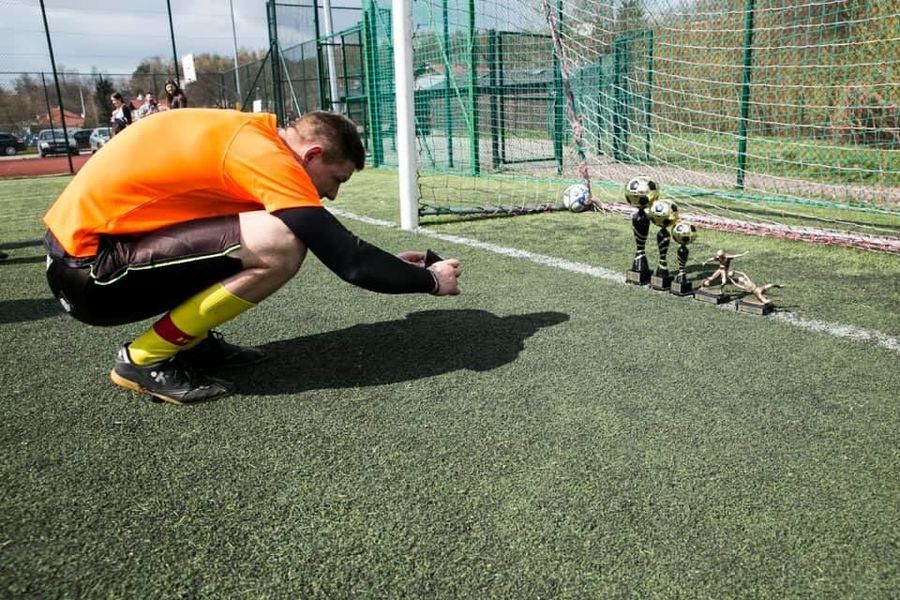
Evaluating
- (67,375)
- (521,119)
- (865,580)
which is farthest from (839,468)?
(521,119)

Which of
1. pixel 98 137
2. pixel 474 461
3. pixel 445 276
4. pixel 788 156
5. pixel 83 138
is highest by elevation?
pixel 83 138

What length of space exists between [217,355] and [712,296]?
7.83ft

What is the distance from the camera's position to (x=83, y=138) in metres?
28.2

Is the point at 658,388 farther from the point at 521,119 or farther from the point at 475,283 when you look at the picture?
the point at 521,119

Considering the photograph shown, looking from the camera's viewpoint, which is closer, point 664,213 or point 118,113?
point 664,213

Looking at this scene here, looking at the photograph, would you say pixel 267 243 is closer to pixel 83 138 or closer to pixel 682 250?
pixel 682 250

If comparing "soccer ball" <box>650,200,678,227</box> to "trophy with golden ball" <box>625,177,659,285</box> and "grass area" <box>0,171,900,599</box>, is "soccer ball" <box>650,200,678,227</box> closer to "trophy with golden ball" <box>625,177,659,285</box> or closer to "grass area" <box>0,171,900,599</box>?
"trophy with golden ball" <box>625,177,659,285</box>

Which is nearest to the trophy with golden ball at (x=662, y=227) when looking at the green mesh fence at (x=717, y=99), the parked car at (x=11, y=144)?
the green mesh fence at (x=717, y=99)

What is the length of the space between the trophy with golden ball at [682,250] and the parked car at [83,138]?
3047 cm

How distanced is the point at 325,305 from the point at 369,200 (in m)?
4.59

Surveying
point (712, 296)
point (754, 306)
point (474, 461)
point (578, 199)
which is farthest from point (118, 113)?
point (474, 461)

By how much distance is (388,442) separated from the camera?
74.9 inches

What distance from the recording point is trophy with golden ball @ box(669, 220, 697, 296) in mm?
3145

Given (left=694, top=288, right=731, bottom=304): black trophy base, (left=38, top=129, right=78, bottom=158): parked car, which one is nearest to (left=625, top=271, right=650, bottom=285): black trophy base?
(left=694, top=288, right=731, bottom=304): black trophy base
